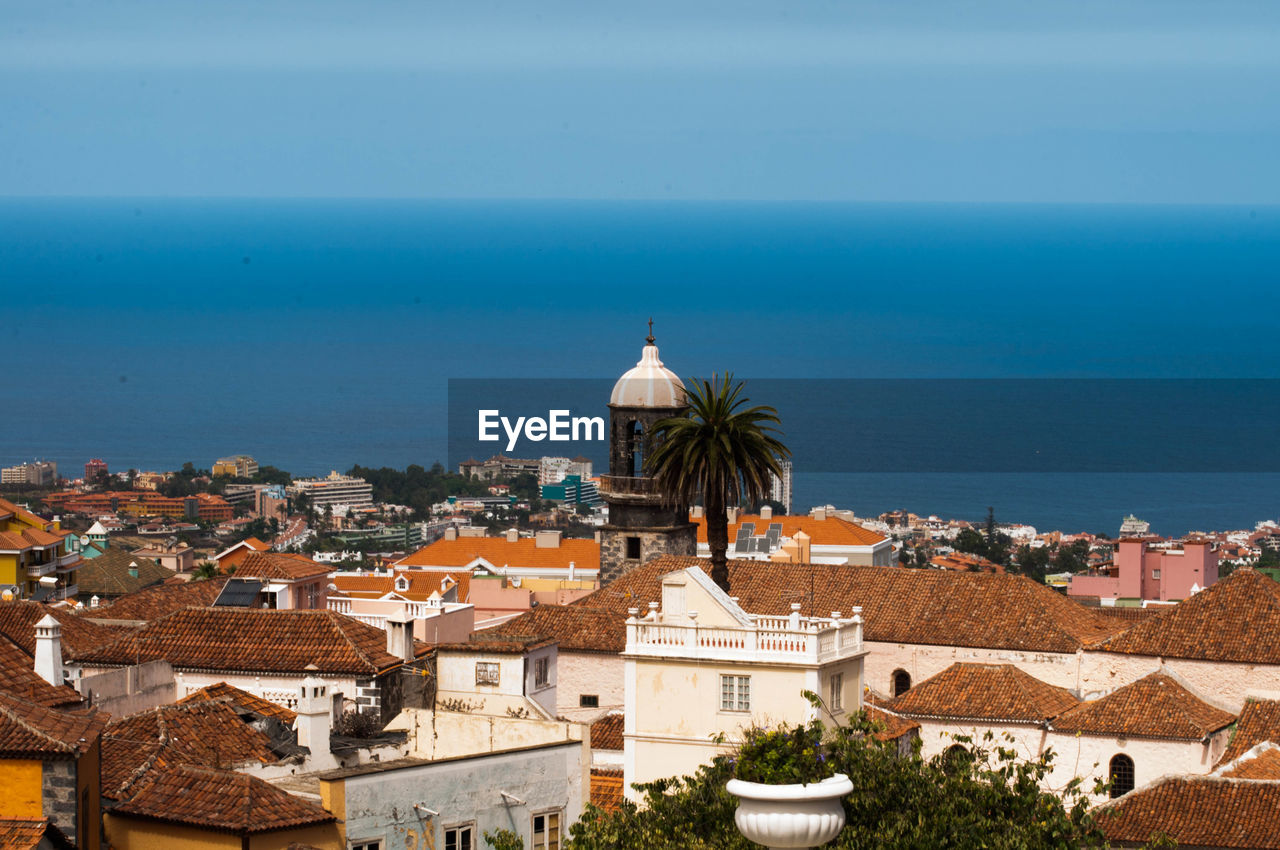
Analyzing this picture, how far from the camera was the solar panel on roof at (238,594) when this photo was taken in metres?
52.8

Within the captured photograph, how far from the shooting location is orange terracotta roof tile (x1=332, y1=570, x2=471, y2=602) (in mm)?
74812

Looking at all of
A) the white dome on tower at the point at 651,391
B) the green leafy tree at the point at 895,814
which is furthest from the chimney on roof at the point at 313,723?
the white dome on tower at the point at 651,391

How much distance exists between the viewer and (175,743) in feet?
107

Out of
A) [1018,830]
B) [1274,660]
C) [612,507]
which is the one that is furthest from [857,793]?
[612,507]

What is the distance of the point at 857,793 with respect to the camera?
2639 centimetres

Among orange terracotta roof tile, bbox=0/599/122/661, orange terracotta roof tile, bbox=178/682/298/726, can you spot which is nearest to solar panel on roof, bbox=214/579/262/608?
orange terracotta roof tile, bbox=0/599/122/661

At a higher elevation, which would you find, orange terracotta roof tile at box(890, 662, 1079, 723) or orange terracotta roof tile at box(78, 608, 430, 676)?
orange terracotta roof tile at box(78, 608, 430, 676)

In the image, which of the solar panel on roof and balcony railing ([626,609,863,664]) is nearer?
balcony railing ([626,609,863,664])

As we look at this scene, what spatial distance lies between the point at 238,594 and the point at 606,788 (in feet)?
57.6

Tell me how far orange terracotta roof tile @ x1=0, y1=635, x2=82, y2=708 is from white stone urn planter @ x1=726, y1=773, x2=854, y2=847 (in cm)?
1984

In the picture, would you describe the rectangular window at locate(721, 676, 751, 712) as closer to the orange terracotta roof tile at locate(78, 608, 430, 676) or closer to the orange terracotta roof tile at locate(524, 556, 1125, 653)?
the orange terracotta roof tile at locate(78, 608, 430, 676)

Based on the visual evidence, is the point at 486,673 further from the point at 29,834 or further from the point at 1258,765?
the point at 29,834

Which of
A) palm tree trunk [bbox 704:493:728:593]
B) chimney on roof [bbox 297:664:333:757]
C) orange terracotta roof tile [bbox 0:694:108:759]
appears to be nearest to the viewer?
orange terracotta roof tile [bbox 0:694:108:759]

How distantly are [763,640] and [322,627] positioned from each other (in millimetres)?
8271
